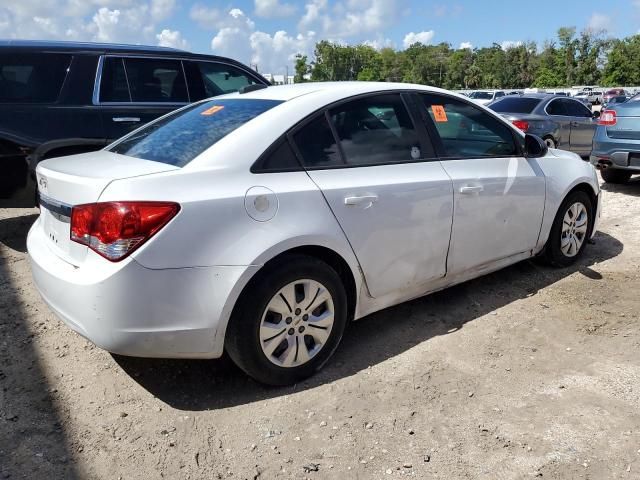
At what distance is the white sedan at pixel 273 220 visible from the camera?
8.23 feet

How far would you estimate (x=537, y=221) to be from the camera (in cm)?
425

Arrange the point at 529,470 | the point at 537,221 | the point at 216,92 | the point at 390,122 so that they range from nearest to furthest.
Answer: the point at 529,470
the point at 390,122
the point at 537,221
the point at 216,92

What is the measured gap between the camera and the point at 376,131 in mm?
3371

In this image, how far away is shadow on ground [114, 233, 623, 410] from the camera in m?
2.98

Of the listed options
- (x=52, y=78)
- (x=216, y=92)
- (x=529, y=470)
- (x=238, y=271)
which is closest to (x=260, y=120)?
(x=238, y=271)

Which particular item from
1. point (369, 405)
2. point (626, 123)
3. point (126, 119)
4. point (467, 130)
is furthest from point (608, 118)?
point (369, 405)

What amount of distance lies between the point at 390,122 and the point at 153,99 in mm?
3216

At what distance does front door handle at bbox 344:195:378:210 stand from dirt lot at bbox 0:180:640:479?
0.93 m

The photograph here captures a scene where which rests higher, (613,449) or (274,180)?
(274,180)

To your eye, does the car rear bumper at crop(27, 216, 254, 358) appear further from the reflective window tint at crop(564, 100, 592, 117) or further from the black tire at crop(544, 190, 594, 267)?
the reflective window tint at crop(564, 100, 592, 117)

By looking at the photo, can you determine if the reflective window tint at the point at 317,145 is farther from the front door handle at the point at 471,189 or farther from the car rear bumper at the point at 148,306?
the front door handle at the point at 471,189

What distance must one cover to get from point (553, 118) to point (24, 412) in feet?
33.6

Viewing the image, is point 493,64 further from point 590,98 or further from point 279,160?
point 279,160

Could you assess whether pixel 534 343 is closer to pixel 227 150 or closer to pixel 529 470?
pixel 529 470
